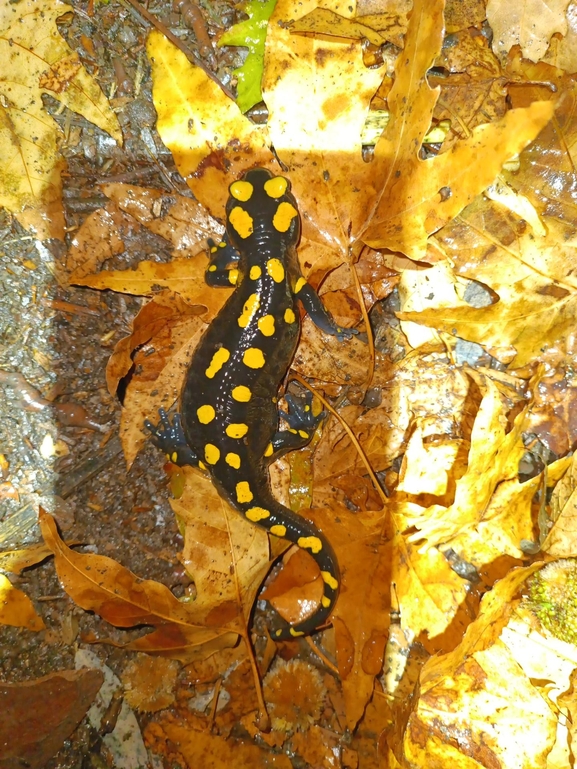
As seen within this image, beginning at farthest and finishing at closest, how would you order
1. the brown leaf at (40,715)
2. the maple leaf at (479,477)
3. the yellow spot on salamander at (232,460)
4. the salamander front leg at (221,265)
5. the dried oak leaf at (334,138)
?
the salamander front leg at (221,265), the yellow spot on salamander at (232,460), the brown leaf at (40,715), the maple leaf at (479,477), the dried oak leaf at (334,138)

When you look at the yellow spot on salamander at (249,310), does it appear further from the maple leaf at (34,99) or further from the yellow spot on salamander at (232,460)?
the maple leaf at (34,99)

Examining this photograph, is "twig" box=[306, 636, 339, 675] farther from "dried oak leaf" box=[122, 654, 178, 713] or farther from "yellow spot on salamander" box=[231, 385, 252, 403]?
"yellow spot on salamander" box=[231, 385, 252, 403]

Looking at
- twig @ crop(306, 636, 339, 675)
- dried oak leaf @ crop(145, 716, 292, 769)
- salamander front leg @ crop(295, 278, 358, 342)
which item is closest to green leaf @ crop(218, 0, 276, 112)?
salamander front leg @ crop(295, 278, 358, 342)

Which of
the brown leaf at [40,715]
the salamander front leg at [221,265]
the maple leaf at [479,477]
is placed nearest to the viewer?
the maple leaf at [479,477]

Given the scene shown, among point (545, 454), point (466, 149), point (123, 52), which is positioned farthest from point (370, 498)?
point (123, 52)

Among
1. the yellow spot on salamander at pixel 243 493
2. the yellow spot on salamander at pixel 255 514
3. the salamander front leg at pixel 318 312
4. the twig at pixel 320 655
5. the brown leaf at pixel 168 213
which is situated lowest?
the twig at pixel 320 655

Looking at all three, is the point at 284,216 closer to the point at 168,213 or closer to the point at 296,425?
the point at 168,213

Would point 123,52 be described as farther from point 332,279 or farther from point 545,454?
point 545,454

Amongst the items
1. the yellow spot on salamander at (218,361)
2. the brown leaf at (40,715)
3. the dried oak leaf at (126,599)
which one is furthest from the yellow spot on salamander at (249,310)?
the brown leaf at (40,715)
